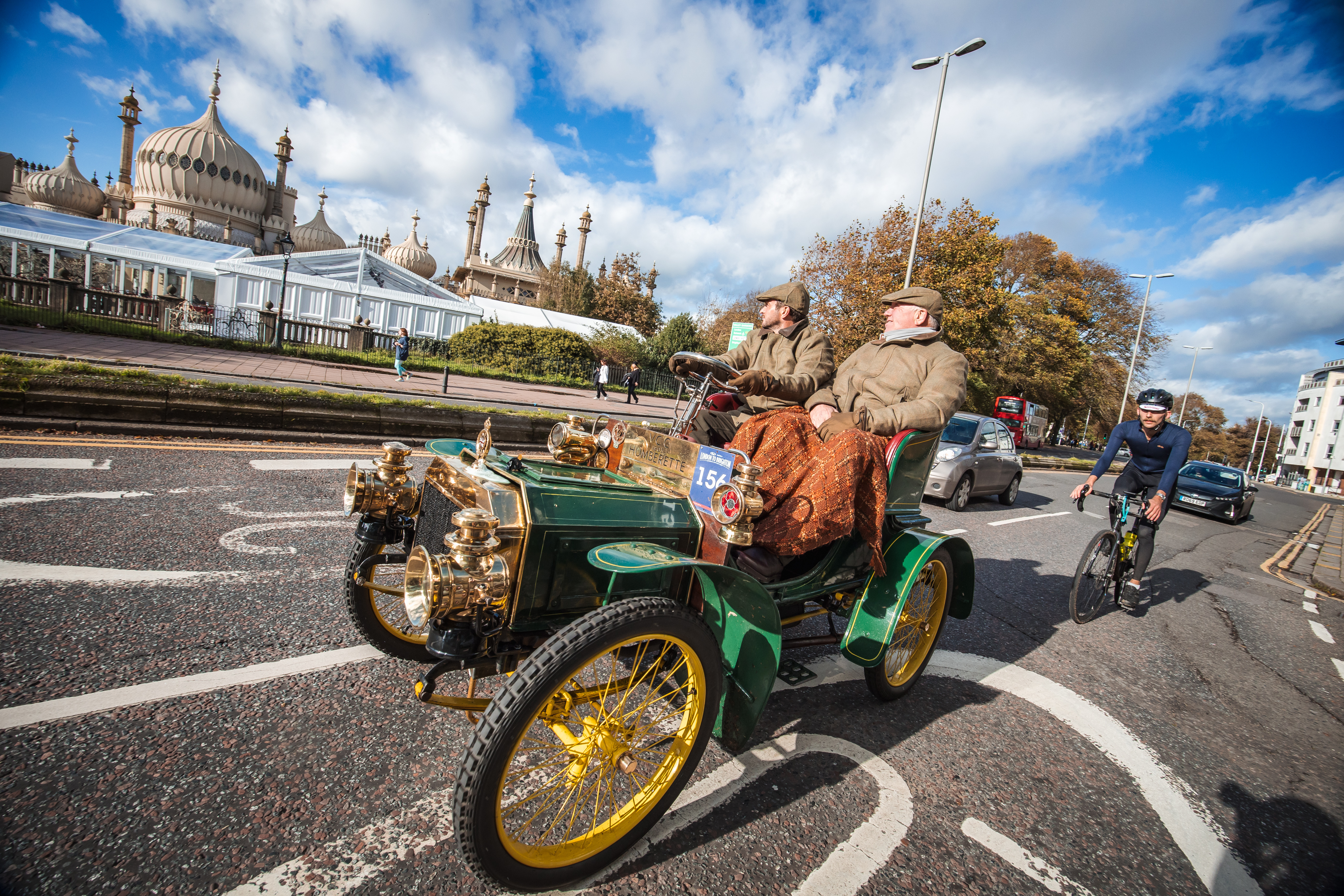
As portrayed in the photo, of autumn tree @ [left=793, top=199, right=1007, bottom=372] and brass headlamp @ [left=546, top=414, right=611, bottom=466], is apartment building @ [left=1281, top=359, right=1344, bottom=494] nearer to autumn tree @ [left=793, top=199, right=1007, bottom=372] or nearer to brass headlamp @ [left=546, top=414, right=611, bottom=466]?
autumn tree @ [left=793, top=199, right=1007, bottom=372]

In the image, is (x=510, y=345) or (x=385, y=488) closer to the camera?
(x=385, y=488)

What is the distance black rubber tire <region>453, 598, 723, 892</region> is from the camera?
1493mm

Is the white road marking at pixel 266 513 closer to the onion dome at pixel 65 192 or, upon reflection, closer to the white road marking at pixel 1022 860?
the white road marking at pixel 1022 860

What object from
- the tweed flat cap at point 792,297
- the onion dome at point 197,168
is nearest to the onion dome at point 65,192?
the onion dome at point 197,168

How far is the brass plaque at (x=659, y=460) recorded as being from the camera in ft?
8.18

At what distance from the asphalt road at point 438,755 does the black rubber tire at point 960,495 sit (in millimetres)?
4812

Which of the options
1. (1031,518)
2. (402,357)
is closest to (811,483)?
(1031,518)

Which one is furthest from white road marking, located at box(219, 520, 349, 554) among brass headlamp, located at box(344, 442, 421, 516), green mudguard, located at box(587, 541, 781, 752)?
green mudguard, located at box(587, 541, 781, 752)

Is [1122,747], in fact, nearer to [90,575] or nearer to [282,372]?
[90,575]

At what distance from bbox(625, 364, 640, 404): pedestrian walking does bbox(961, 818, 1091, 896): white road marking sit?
21577mm

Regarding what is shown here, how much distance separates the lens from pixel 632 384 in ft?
77.6

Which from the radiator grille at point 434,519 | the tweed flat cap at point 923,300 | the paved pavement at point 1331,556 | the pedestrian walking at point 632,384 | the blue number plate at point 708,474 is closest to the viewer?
the radiator grille at point 434,519

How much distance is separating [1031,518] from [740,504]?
9698 millimetres

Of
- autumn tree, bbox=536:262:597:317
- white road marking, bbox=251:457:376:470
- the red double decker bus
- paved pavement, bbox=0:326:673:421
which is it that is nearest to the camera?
white road marking, bbox=251:457:376:470
